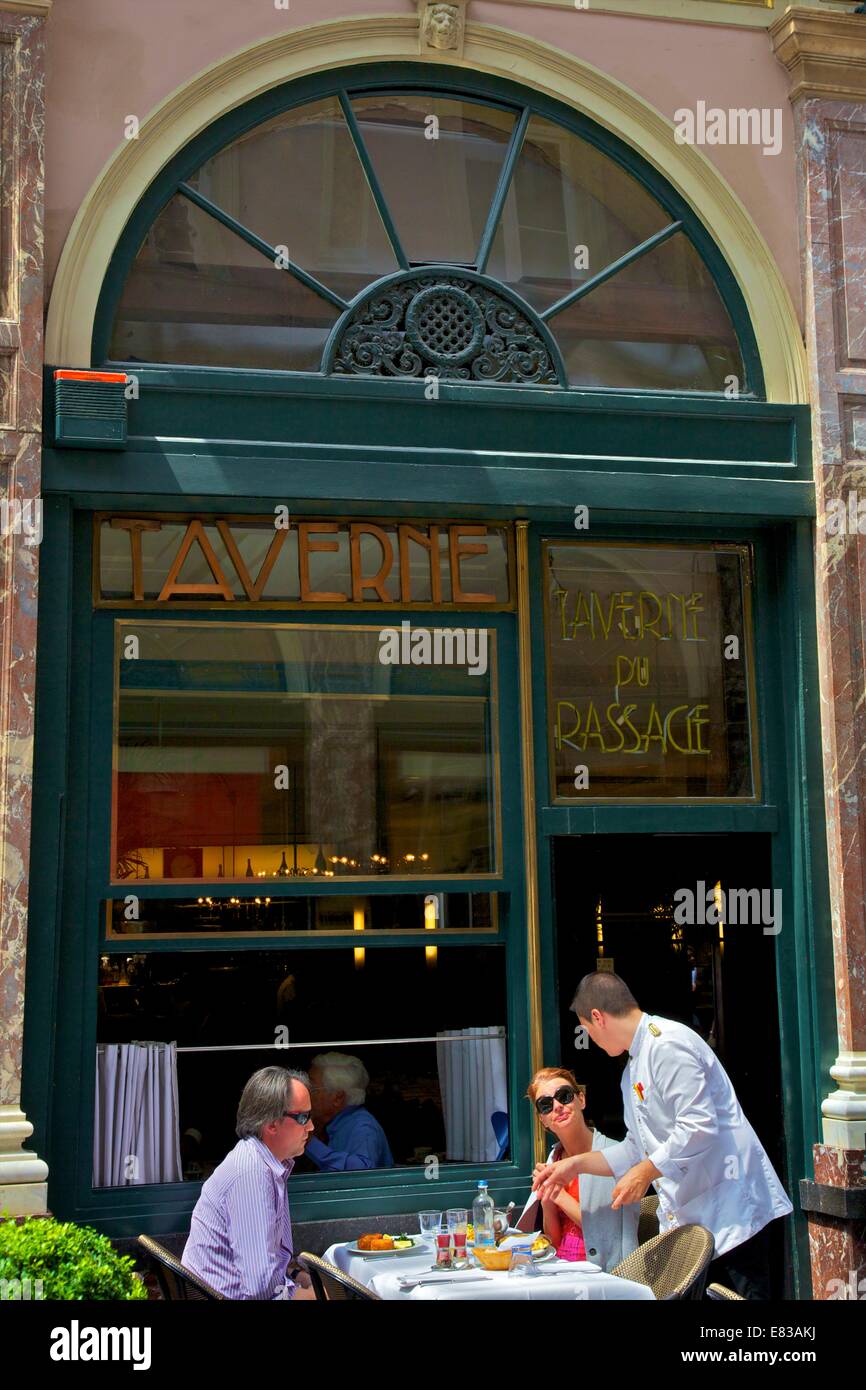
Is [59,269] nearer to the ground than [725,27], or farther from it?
nearer to the ground

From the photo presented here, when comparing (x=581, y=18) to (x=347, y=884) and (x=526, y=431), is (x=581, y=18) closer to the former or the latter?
(x=526, y=431)

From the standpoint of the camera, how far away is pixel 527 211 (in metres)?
7.51

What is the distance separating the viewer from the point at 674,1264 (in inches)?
226

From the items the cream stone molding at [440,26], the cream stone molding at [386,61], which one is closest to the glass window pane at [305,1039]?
the cream stone molding at [386,61]

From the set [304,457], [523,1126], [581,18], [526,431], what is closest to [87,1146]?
[523,1126]

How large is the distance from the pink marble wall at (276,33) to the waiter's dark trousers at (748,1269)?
4549 mm

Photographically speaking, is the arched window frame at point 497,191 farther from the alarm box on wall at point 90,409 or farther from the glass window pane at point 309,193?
the alarm box on wall at point 90,409

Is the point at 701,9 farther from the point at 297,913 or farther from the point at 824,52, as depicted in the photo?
the point at 297,913

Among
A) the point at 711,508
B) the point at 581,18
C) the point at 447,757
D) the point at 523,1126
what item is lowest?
the point at 523,1126

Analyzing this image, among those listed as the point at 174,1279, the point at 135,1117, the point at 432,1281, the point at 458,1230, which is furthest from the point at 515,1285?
the point at 135,1117

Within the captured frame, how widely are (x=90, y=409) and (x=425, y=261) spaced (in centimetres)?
185

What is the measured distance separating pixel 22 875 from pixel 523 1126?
8.16 feet

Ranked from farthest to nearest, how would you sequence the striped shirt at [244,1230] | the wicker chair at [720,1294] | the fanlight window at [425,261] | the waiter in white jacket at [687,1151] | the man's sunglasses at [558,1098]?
1. the fanlight window at [425,261]
2. the man's sunglasses at [558,1098]
3. the waiter in white jacket at [687,1151]
4. the striped shirt at [244,1230]
5. the wicker chair at [720,1294]

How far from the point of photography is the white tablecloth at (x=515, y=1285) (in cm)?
538
